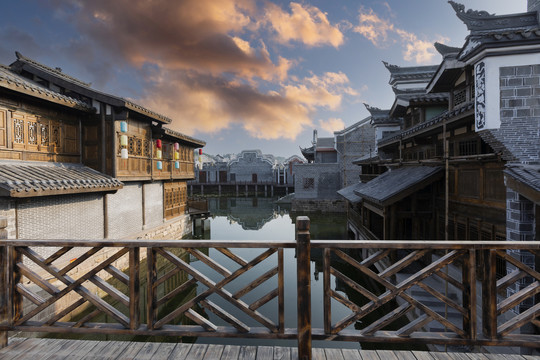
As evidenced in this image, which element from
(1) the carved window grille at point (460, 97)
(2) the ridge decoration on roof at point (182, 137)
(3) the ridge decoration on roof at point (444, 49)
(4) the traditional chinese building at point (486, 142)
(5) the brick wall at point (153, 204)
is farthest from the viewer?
(2) the ridge decoration on roof at point (182, 137)

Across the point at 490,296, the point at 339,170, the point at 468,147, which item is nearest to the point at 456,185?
the point at 468,147

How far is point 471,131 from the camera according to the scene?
259 inches

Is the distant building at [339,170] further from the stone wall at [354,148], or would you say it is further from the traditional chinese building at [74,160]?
the traditional chinese building at [74,160]

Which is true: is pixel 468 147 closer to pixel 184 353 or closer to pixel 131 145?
pixel 184 353

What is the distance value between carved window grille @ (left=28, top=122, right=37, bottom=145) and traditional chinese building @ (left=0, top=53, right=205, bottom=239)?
10 millimetres

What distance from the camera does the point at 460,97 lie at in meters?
8.36

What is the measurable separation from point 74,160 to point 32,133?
1.74 m

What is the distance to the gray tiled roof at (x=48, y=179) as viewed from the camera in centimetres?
624

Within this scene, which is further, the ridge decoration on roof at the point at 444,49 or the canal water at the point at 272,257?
the ridge decoration on roof at the point at 444,49

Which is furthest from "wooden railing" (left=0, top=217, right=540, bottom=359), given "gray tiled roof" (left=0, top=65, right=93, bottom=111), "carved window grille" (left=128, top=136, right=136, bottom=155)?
"carved window grille" (left=128, top=136, right=136, bottom=155)

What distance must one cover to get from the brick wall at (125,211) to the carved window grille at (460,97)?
41.2ft

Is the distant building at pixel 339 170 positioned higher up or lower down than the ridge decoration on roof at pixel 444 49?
lower down

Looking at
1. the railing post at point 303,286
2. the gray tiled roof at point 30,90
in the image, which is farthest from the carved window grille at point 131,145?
the railing post at point 303,286

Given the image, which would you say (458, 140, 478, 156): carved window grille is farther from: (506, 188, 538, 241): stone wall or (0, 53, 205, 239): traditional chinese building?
(0, 53, 205, 239): traditional chinese building
